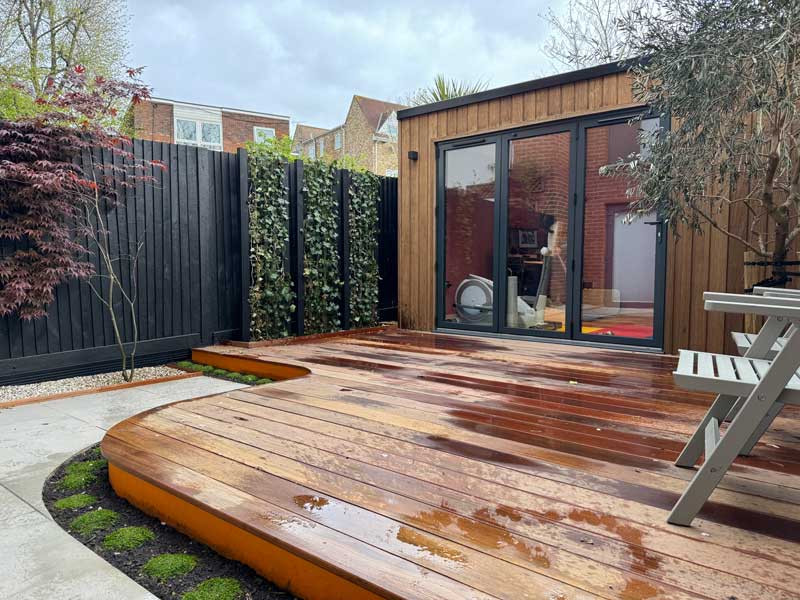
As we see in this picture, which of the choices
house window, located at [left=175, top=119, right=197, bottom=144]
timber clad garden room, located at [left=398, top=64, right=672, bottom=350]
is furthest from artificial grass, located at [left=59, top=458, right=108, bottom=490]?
house window, located at [left=175, top=119, right=197, bottom=144]

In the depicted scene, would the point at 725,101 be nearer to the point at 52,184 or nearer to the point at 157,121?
the point at 52,184

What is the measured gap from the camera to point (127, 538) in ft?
5.63

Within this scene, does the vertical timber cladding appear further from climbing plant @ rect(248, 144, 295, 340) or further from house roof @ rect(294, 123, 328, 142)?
house roof @ rect(294, 123, 328, 142)

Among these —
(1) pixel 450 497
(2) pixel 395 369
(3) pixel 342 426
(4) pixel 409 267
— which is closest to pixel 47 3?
(4) pixel 409 267

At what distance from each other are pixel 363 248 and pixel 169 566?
4.65 metres

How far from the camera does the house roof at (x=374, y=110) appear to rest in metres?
23.0

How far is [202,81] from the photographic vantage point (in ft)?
79.6

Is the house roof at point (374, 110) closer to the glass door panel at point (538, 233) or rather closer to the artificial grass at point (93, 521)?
the glass door panel at point (538, 233)

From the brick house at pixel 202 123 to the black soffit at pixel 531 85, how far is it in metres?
14.4

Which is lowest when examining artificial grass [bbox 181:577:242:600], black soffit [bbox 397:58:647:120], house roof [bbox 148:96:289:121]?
artificial grass [bbox 181:577:242:600]

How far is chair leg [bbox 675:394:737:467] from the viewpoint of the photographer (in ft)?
5.67

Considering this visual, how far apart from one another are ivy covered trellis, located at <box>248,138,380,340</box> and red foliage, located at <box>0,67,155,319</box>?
129 centimetres

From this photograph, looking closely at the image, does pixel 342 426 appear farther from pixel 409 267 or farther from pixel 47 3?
pixel 47 3

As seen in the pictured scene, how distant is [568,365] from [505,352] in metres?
0.66
